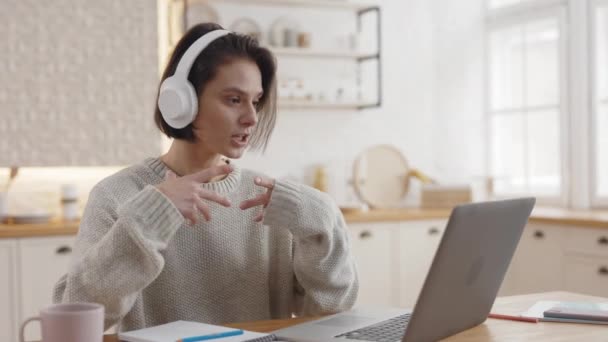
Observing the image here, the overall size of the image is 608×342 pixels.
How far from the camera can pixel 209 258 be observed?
1.79 meters

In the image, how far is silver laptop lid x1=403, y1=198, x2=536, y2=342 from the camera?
1.22 m

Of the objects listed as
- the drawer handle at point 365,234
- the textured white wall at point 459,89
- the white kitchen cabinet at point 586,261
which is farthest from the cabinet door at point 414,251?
the textured white wall at point 459,89

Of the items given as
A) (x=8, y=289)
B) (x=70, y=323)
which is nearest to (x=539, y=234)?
(x=8, y=289)

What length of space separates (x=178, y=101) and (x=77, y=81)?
2243 millimetres

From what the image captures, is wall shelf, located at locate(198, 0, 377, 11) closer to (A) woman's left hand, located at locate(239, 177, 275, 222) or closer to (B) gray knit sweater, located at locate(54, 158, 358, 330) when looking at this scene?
(B) gray knit sweater, located at locate(54, 158, 358, 330)

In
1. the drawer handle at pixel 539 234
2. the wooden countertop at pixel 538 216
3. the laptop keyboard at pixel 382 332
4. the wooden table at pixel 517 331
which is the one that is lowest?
the drawer handle at pixel 539 234

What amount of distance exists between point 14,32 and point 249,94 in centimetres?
232

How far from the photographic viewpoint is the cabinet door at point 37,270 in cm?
326

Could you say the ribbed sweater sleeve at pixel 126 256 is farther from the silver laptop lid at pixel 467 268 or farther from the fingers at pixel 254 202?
the silver laptop lid at pixel 467 268

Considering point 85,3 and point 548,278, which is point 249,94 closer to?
point 85,3

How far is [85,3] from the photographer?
376 centimetres

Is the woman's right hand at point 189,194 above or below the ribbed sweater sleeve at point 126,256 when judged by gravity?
above

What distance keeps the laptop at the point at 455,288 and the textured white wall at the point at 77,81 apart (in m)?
2.51

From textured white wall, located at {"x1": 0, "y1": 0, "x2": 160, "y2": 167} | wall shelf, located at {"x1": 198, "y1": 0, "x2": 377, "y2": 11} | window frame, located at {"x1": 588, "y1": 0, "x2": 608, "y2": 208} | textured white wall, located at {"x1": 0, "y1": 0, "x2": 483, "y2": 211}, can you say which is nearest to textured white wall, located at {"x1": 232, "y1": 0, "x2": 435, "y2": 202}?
textured white wall, located at {"x1": 0, "y1": 0, "x2": 483, "y2": 211}
